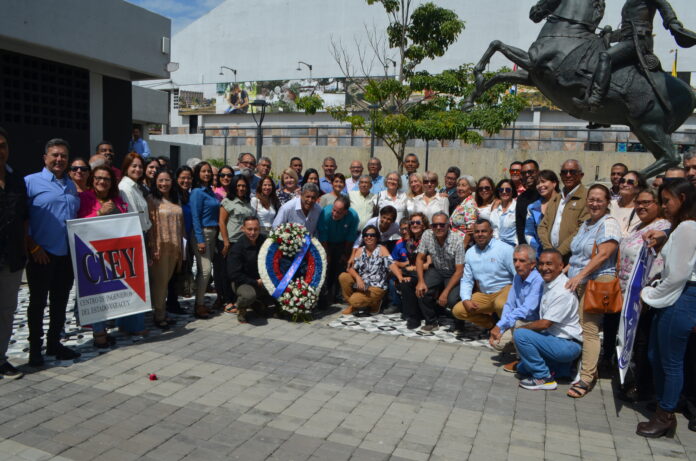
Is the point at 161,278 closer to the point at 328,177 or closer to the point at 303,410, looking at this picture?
the point at 303,410

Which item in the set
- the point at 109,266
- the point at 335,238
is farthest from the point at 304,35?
the point at 109,266

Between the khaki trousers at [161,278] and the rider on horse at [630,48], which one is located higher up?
the rider on horse at [630,48]

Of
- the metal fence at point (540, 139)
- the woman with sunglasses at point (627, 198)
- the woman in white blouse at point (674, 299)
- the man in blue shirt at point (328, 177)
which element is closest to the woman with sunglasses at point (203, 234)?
the man in blue shirt at point (328, 177)

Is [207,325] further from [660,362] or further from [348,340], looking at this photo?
[660,362]

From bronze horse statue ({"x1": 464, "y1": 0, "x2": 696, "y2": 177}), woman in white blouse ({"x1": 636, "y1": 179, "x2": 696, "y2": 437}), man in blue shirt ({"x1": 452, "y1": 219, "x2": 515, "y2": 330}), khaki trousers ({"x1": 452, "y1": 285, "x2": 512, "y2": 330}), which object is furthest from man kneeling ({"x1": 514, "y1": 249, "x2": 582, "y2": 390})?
bronze horse statue ({"x1": 464, "y1": 0, "x2": 696, "y2": 177})

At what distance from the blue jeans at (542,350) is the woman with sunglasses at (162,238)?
3.99 m

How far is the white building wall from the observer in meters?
37.4

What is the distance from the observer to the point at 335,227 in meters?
8.02

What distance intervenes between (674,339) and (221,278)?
5335 millimetres

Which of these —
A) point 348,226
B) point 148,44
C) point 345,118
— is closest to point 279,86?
point 345,118

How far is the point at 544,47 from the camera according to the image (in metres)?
7.82

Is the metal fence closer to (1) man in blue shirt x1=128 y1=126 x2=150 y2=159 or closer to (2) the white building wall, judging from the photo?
(1) man in blue shirt x1=128 y1=126 x2=150 y2=159

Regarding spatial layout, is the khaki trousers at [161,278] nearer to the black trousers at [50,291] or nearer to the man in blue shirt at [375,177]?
the black trousers at [50,291]

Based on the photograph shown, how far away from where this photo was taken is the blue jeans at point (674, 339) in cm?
413
